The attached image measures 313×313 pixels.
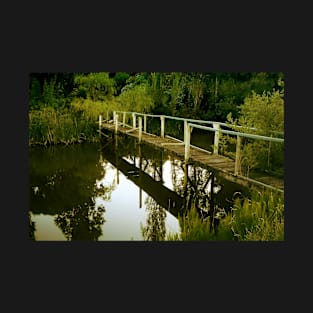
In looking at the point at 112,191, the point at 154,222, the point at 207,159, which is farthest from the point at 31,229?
the point at 207,159

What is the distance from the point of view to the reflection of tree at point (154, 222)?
4.05m

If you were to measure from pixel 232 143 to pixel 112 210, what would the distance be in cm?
164

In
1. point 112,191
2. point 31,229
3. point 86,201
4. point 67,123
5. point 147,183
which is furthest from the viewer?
point 67,123

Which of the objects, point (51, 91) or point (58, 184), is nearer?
point (51, 91)

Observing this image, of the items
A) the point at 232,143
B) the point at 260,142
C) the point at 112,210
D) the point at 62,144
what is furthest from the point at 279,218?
the point at 62,144

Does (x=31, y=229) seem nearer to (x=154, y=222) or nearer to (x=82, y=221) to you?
(x=82, y=221)

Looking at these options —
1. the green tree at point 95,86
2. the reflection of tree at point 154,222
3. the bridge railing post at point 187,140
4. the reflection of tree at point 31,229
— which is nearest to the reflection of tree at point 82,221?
the reflection of tree at point 31,229

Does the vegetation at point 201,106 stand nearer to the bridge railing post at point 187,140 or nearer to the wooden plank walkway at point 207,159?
the wooden plank walkway at point 207,159

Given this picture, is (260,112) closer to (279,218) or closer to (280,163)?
(280,163)

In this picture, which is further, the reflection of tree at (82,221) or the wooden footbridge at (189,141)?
the wooden footbridge at (189,141)

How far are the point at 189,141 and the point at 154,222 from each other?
159 centimetres

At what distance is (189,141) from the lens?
18.3 ft

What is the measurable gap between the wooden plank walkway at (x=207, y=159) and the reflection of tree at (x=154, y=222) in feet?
2.63

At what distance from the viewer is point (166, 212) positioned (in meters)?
4.70
